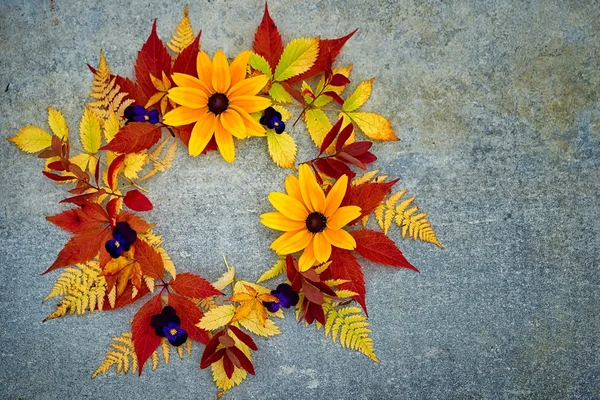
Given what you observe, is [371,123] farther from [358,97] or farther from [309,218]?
[309,218]

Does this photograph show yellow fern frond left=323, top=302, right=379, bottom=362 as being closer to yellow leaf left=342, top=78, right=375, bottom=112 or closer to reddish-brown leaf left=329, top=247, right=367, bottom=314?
reddish-brown leaf left=329, top=247, right=367, bottom=314

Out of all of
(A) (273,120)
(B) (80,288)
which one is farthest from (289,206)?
(B) (80,288)

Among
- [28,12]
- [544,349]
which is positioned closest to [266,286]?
[544,349]

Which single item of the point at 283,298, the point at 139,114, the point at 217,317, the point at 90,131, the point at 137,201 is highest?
the point at 139,114

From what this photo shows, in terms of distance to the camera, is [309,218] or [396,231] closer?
[309,218]

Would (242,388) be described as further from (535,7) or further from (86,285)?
(535,7)

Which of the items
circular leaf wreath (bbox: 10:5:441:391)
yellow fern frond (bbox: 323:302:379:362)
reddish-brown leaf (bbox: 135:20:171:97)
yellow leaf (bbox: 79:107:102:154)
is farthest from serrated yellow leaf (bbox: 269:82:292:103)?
yellow fern frond (bbox: 323:302:379:362)

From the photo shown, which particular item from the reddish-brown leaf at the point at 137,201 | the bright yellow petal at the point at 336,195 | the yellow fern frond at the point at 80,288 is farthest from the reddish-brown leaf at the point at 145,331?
the bright yellow petal at the point at 336,195
